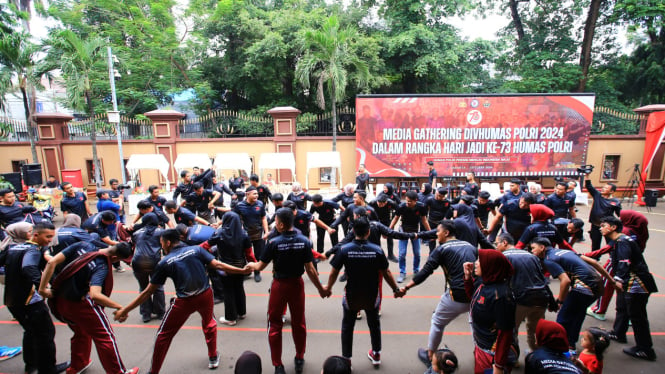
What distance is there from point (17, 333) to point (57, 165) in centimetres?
1439

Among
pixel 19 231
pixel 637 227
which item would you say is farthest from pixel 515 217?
pixel 19 231

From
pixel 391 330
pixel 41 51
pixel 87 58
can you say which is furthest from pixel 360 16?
pixel 391 330

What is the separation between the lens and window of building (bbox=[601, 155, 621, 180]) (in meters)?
15.8

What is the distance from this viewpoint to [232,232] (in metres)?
4.93

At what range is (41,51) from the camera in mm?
14664

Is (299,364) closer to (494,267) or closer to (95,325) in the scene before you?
(95,325)

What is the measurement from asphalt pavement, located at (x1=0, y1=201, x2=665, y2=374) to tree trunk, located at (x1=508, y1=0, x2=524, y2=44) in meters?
20.2

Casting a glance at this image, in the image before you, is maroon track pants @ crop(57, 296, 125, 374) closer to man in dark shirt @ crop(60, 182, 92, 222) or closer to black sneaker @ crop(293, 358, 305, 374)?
black sneaker @ crop(293, 358, 305, 374)

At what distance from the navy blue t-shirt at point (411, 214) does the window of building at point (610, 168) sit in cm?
1427

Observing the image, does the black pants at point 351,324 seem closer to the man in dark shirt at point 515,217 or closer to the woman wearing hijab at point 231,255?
the woman wearing hijab at point 231,255

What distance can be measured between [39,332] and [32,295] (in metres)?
0.42

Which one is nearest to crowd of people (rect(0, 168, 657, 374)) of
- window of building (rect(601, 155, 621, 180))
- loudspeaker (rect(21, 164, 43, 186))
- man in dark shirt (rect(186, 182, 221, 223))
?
man in dark shirt (rect(186, 182, 221, 223))

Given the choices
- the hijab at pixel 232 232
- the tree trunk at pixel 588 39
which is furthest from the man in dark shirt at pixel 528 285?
the tree trunk at pixel 588 39

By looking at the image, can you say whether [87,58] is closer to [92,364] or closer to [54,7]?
[54,7]
